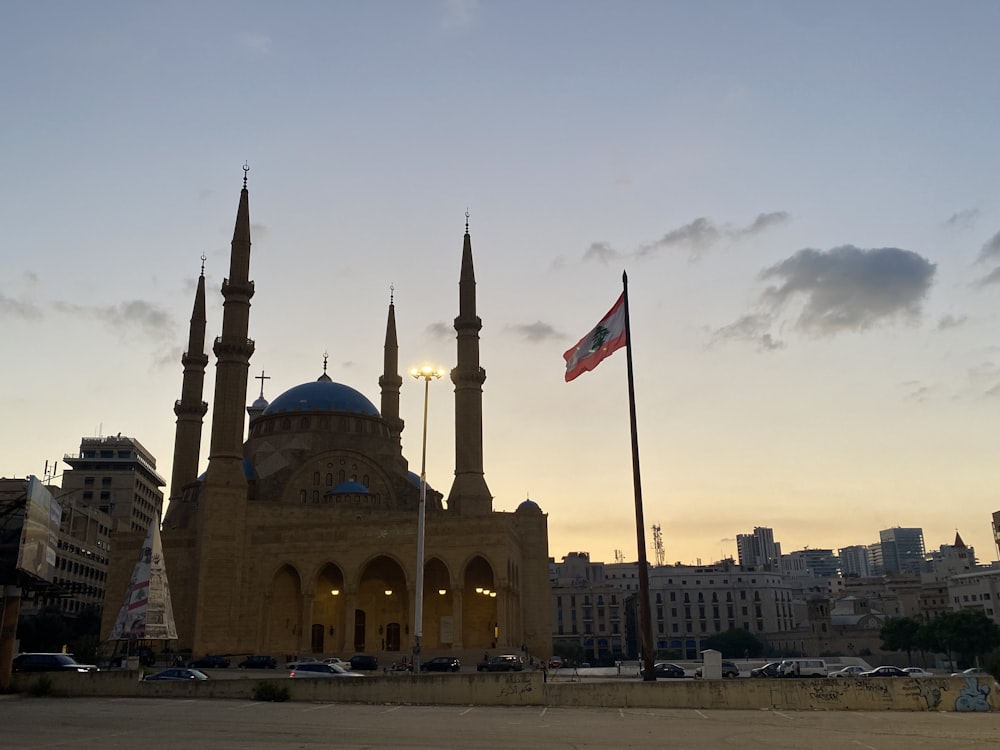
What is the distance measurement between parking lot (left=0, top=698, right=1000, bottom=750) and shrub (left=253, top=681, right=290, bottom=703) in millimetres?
1656

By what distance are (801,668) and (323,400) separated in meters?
39.7

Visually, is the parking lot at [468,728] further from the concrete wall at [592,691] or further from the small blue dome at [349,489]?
the small blue dome at [349,489]

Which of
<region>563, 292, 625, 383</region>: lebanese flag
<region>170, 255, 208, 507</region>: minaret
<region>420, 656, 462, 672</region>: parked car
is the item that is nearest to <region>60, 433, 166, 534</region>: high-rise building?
<region>170, 255, 208, 507</region>: minaret

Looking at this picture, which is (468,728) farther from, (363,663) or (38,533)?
(363,663)

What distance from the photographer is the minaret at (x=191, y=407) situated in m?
65.9

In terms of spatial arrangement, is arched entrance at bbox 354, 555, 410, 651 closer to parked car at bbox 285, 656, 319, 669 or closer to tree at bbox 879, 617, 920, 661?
parked car at bbox 285, 656, 319, 669

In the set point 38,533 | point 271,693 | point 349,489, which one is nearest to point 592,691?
point 271,693

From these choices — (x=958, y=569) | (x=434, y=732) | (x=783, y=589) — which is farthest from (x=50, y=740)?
(x=958, y=569)

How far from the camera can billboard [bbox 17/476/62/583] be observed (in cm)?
2584

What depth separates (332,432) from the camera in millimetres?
65188

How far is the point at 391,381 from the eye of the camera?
7538 centimetres

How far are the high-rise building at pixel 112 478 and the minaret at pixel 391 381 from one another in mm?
46326

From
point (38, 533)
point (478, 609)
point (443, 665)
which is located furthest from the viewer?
point (478, 609)

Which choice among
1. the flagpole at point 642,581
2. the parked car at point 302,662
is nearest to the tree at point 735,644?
the parked car at point 302,662
